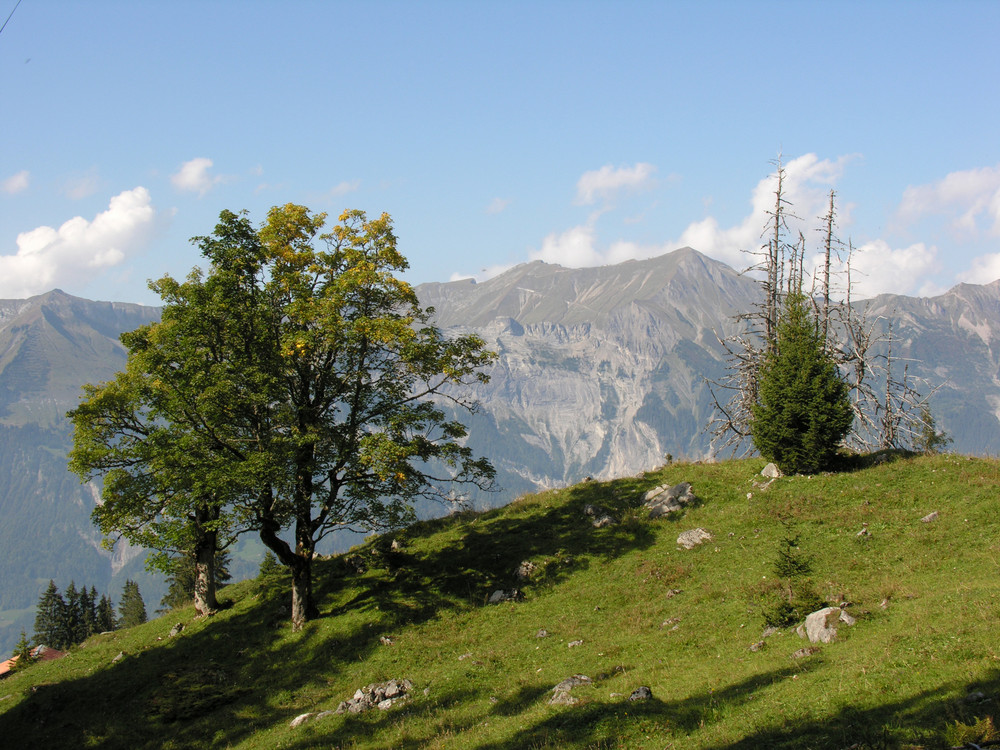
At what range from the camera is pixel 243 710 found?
67.8 ft

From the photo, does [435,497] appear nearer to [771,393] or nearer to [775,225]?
[771,393]

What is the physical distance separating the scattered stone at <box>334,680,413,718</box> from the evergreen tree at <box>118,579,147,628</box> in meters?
90.4

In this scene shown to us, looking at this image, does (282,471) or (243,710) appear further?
(282,471)

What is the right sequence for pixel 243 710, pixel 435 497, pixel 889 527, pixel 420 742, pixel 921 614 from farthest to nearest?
pixel 435 497, pixel 889 527, pixel 243 710, pixel 921 614, pixel 420 742

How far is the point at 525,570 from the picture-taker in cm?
2727

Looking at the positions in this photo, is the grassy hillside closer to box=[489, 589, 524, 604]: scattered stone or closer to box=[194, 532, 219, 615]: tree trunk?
box=[489, 589, 524, 604]: scattered stone

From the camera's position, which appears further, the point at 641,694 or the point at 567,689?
the point at 567,689

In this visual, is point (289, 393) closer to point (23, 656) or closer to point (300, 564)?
point (300, 564)

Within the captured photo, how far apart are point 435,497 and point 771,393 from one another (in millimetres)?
16071

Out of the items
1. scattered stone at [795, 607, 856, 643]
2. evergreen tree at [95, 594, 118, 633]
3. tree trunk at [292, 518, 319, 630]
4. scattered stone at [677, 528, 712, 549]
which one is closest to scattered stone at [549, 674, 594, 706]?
scattered stone at [795, 607, 856, 643]

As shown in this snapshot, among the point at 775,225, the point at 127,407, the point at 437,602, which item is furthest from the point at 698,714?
the point at 775,225

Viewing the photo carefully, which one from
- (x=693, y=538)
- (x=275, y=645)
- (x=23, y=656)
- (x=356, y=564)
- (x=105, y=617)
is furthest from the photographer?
(x=105, y=617)

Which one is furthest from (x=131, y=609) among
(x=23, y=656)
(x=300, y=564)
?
(x=300, y=564)

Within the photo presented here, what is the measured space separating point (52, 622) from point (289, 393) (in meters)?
102
